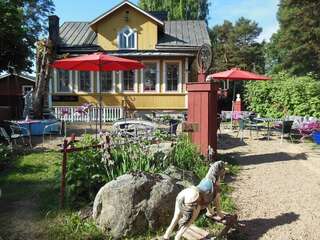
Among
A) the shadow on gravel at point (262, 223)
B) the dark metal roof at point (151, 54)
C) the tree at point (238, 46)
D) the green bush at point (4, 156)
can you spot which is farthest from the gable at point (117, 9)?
the tree at point (238, 46)

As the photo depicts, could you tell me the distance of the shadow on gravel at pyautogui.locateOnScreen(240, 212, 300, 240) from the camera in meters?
4.77

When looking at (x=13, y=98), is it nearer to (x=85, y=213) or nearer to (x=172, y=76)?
(x=172, y=76)

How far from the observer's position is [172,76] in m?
20.4

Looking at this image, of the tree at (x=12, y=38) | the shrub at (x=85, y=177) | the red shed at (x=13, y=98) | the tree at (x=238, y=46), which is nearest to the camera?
the shrub at (x=85, y=177)

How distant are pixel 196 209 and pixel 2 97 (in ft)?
61.4

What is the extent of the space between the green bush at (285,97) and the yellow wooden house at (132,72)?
362 centimetres

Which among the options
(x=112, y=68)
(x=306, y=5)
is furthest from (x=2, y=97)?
(x=306, y=5)

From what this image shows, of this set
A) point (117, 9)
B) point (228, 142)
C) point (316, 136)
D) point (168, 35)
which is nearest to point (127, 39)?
point (117, 9)

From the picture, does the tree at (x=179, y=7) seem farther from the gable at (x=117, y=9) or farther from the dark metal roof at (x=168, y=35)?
the gable at (x=117, y=9)

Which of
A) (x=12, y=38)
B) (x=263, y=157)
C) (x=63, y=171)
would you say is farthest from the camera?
(x=12, y=38)

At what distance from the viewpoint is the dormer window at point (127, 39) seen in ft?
68.0

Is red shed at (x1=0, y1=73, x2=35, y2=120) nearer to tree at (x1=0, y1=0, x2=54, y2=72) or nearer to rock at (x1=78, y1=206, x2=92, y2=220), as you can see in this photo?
tree at (x1=0, y1=0, x2=54, y2=72)

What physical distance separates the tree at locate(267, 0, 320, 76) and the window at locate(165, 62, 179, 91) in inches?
554

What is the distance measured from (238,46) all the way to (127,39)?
30798 millimetres
